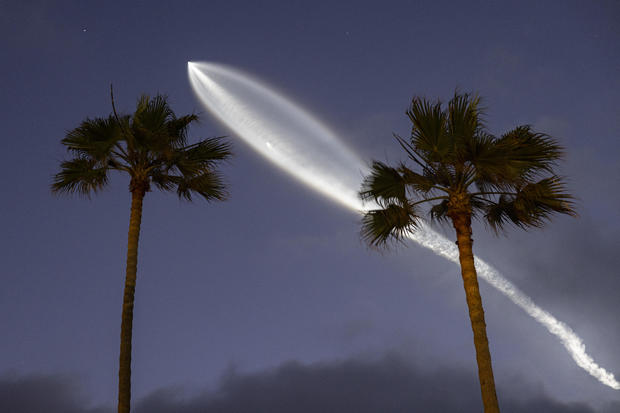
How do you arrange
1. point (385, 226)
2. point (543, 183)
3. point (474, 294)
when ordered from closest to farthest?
1. point (474, 294)
2. point (543, 183)
3. point (385, 226)

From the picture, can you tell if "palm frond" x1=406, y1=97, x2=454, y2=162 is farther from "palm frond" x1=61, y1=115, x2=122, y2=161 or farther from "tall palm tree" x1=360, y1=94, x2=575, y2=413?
"palm frond" x1=61, y1=115, x2=122, y2=161

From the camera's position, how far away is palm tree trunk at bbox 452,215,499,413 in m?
11.9

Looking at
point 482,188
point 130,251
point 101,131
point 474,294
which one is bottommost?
point 474,294

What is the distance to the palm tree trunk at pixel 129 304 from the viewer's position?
45.6 ft

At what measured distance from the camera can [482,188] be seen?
16281mm

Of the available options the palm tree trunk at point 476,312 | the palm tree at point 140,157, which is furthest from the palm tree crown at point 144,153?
the palm tree trunk at point 476,312

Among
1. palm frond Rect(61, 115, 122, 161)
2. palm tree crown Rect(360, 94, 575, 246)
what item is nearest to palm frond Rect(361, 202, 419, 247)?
palm tree crown Rect(360, 94, 575, 246)

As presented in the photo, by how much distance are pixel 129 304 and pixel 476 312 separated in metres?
8.87

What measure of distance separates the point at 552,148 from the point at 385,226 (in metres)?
4.53

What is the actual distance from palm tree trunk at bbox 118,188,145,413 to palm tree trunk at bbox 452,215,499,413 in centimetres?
851

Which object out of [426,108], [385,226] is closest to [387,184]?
[385,226]

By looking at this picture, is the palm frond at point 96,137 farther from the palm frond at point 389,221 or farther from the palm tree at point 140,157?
the palm frond at point 389,221

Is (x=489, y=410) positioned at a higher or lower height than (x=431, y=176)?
lower

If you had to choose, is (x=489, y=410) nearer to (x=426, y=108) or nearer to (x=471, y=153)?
(x=471, y=153)
